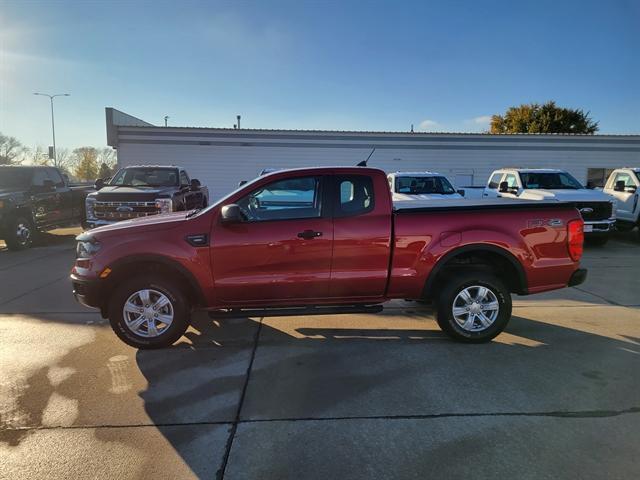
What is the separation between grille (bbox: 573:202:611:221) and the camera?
10.7m

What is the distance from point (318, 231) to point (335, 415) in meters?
1.78

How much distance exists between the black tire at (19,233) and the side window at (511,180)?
12623 mm

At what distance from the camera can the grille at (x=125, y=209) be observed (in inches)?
379

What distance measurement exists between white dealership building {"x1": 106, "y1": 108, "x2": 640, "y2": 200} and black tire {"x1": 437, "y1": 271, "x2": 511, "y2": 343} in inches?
660

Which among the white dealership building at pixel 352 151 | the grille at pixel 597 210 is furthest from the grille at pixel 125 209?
the white dealership building at pixel 352 151

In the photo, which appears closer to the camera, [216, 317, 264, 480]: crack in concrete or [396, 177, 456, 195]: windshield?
[216, 317, 264, 480]: crack in concrete

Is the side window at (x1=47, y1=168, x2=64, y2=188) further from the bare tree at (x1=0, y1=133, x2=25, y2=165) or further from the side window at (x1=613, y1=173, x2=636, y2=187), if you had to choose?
the bare tree at (x1=0, y1=133, x2=25, y2=165)

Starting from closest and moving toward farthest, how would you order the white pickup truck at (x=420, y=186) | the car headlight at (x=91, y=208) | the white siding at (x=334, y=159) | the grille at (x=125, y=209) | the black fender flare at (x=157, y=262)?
the black fender flare at (x=157, y=262)
the grille at (x=125, y=209)
the car headlight at (x=91, y=208)
the white pickup truck at (x=420, y=186)
the white siding at (x=334, y=159)

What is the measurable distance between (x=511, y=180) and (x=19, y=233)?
12.8 meters

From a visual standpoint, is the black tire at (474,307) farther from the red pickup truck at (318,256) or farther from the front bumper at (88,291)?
the front bumper at (88,291)

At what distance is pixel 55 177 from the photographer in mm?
13039

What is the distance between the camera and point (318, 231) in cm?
447

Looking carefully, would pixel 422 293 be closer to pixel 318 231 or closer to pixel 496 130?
pixel 318 231

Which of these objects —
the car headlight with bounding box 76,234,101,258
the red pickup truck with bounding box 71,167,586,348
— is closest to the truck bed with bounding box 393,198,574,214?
the red pickup truck with bounding box 71,167,586,348
